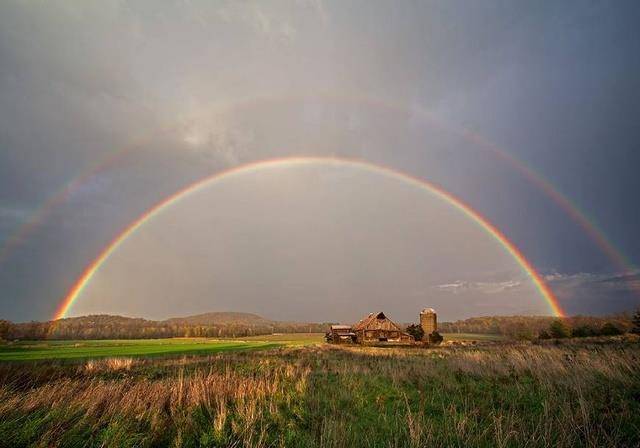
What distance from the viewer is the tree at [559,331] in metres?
71.9

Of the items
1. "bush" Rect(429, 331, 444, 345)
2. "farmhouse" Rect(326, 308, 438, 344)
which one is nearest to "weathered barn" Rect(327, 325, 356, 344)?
"farmhouse" Rect(326, 308, 438, 344)

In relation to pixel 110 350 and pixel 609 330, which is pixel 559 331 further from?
pixel 110 350

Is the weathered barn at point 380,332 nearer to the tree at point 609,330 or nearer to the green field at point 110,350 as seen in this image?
the green field at point 110,350

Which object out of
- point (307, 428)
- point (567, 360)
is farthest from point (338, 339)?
point (307, 428)

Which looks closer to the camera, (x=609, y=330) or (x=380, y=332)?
(x=609, y=330)

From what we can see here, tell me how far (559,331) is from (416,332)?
97.5 ft

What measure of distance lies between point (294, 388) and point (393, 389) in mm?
3409

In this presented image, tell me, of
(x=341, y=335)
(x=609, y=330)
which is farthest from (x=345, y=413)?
(x=341, y=335)

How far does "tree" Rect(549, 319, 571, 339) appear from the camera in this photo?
236ft

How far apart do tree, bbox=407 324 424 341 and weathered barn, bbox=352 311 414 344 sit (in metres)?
1.01

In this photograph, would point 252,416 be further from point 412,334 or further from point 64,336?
point 64,336

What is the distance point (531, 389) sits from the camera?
33.6 ft

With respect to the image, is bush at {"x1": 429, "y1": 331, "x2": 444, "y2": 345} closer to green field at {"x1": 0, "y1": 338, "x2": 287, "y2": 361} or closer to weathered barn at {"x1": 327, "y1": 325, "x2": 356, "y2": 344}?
weathered barn at {"x1": 327, "y1": 325, "x2": 356, "y2": 344}

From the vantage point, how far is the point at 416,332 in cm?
8612
